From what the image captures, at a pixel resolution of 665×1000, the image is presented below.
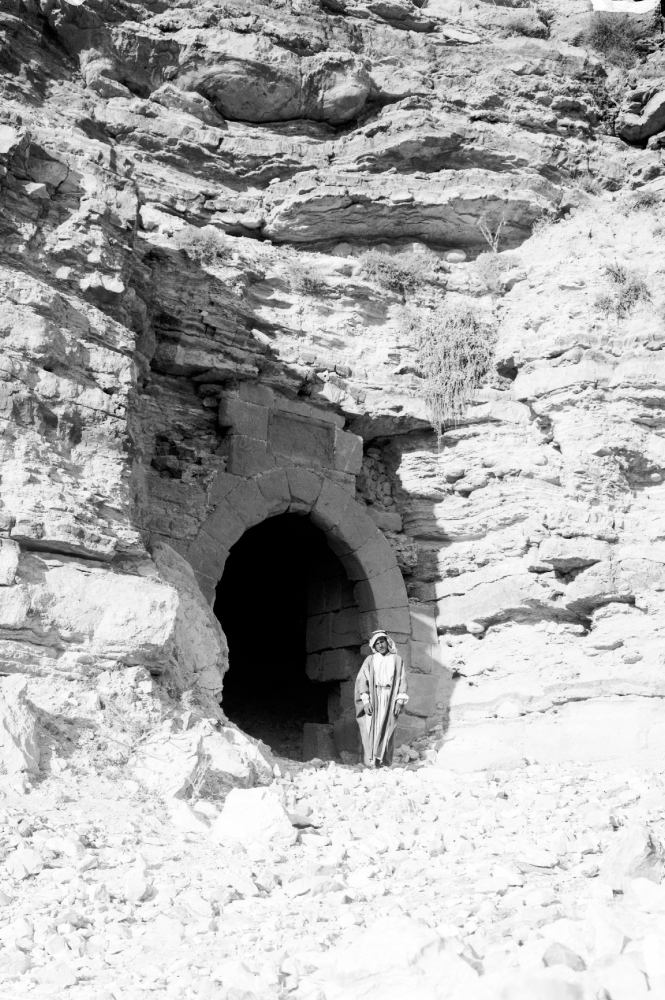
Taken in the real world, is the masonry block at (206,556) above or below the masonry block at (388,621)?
above

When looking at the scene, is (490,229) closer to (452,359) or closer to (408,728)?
(452,359)

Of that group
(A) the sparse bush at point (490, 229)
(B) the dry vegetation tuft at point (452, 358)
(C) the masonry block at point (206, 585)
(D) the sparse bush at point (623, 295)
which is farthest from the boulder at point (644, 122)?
(C) the masonry block at point (206, 585)

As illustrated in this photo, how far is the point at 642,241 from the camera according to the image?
9078 millimetres

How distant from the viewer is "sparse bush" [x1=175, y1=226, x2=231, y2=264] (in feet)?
28.1

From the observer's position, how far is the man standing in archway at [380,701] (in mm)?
7152

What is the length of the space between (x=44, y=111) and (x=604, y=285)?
5075mm

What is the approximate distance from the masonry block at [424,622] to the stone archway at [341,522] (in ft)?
0.31

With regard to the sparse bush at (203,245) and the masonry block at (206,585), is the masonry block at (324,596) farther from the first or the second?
the sparse bush at (203,245)

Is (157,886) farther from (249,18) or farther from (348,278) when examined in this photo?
(249,18)

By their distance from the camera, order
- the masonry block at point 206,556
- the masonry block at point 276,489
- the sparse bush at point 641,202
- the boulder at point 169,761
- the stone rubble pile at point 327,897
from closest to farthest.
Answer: the stone rubble pile at point 327,897 → the boulder at point 169,761 → the masonry block at point 206,556 → the masonry block at point 276,489 → the sparse bush at point 641,202

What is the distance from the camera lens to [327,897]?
3490mm

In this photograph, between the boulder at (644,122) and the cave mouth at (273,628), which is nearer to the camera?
the cave mouth at (273,628)

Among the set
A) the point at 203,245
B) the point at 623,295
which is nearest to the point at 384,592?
the point at 623,295

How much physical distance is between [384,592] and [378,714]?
4.69 ft
